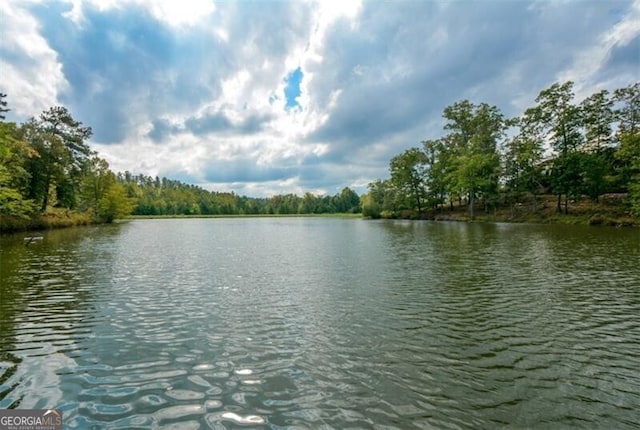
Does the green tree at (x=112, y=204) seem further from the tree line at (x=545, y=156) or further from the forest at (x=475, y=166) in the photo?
the tree line at (x=545, y=156)

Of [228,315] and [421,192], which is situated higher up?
[421,192]

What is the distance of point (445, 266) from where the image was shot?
17.6 metres

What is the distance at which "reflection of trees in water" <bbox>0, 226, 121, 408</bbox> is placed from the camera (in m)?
6.89

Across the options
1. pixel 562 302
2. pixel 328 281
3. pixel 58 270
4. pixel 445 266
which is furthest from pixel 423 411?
pixel 58 270

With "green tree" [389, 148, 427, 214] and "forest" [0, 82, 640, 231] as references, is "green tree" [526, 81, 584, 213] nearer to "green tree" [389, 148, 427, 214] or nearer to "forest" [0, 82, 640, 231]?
"forest" [0, 82, 640, 231]

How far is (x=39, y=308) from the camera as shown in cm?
1037

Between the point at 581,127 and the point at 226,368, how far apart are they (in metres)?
64.5

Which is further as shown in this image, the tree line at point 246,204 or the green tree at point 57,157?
the tree line at point 246,204

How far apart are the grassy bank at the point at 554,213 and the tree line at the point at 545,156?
1.11m

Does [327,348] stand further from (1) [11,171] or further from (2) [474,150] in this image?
(2) [474,150]

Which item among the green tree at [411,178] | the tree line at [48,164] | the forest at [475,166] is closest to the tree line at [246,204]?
the green tree at [411,178]

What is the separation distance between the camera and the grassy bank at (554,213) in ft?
138

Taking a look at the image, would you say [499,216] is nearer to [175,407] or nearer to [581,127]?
[581,127]

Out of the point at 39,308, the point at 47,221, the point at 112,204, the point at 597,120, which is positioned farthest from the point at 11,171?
the point at 597,120
